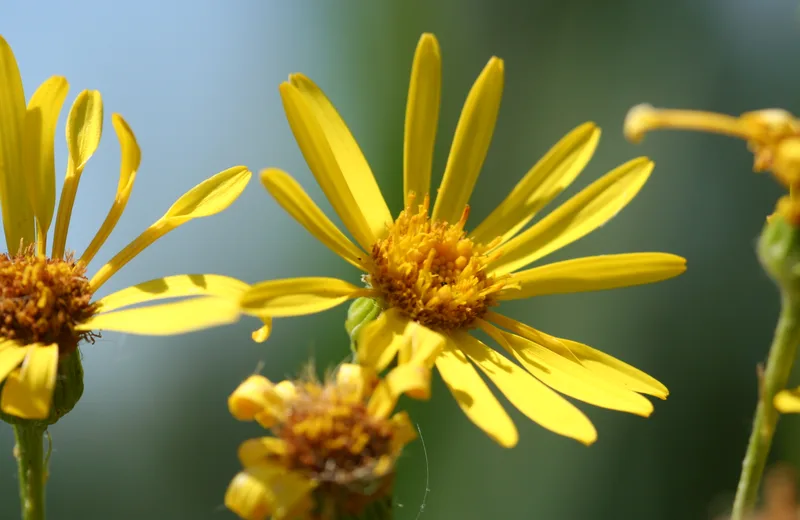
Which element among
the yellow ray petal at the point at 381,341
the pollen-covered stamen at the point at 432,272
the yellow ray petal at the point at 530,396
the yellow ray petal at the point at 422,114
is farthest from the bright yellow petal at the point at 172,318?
the yellow ray petal at the point at 422,114

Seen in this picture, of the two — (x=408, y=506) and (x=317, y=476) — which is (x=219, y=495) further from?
(x=317, y=476)

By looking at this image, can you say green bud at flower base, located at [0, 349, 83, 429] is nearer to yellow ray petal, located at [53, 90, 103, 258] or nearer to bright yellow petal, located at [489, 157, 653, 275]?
yellow ray petal, located at [53, 90, 103, 258]

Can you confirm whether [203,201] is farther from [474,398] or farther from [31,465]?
[474,398]

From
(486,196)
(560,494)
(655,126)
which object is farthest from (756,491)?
(486,196)

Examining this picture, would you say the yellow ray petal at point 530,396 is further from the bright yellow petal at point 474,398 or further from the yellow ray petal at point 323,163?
the yellow ray petal at point 323,163

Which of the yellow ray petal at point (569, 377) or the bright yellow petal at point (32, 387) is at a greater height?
the yellow ray petal at point (569, 377)

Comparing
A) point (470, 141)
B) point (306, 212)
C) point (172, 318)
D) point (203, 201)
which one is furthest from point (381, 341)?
point (470, 141)

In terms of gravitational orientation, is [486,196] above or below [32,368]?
above
